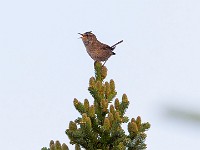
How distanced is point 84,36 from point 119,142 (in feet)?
12.5

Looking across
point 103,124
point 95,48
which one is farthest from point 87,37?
point 103,124

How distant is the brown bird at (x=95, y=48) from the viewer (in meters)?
11.3

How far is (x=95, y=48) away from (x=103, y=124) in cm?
299

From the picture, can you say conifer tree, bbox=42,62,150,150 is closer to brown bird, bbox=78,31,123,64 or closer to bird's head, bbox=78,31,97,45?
brown bird, bbox=78,31,123,64

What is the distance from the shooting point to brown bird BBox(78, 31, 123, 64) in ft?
37.0

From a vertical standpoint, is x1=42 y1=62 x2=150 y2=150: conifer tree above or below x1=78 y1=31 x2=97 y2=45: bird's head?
below

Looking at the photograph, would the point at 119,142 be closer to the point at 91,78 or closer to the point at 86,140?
the point at 86,140

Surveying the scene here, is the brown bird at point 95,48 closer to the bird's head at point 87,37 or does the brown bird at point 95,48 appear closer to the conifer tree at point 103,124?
the bird's head at point 87,37

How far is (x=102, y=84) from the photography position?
910 cm

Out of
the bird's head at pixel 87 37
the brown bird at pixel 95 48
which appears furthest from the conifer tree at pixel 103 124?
the bird's head at pixel 87 37

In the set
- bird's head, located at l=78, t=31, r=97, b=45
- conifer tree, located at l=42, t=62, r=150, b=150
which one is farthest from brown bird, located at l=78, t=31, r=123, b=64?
conifer tree, located at l=42, t=62, r=150, b=150

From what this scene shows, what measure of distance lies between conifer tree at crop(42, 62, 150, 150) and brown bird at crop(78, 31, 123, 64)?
6.33ft

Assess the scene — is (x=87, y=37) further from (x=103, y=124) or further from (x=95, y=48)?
(x=103, y=124)

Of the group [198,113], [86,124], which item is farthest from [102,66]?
[198,113]
